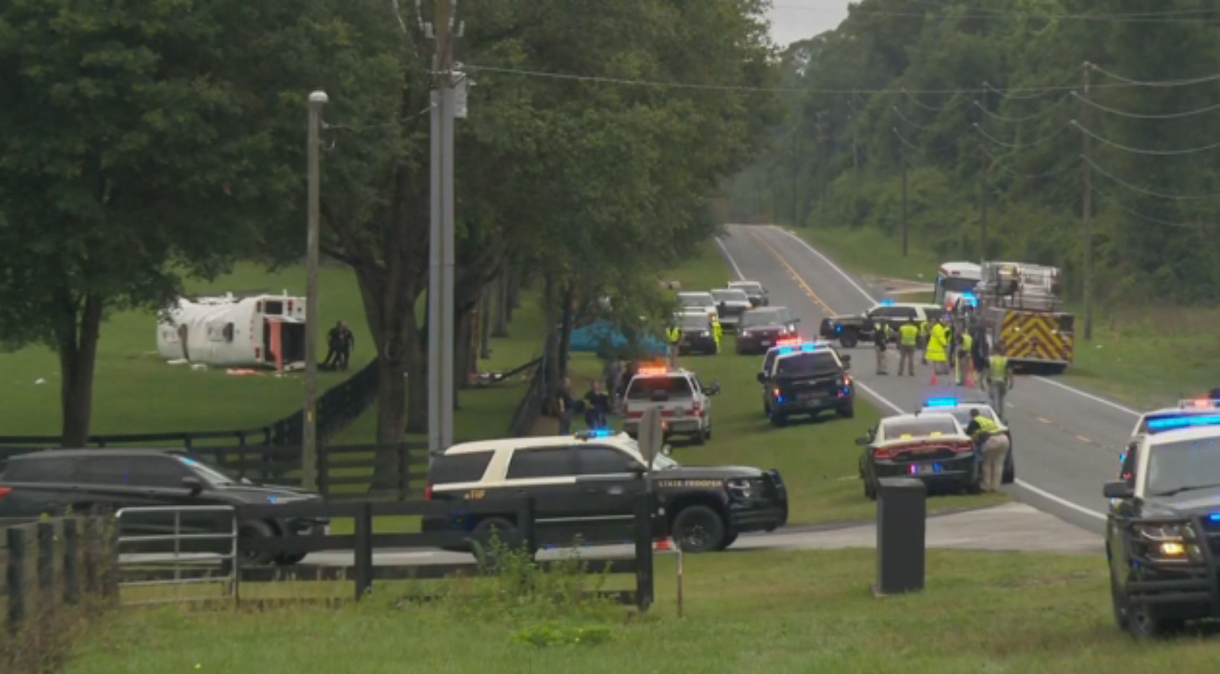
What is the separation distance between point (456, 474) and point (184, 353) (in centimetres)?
4673

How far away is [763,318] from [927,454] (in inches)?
1581

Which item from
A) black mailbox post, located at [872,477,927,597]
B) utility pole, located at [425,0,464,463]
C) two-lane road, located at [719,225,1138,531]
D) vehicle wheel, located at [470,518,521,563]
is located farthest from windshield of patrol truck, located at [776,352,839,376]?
vehicle wheel, located at [470,518,521,563]

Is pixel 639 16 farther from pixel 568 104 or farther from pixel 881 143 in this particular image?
pixel 881 143

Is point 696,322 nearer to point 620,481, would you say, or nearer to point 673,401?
point 673,401

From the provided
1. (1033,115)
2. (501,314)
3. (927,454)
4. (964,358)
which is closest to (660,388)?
(964,358)

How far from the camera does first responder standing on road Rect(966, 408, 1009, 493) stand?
3294 centimetres

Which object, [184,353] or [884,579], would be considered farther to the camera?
[184,353]

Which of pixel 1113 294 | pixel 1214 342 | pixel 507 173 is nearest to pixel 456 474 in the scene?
pixel 507 173

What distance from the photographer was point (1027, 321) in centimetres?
5728

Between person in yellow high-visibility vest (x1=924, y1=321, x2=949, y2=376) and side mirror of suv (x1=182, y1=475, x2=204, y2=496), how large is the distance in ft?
112

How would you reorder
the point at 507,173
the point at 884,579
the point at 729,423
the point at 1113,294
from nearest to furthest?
1. the point at 884,579
2. the point at 507,173
3. the point at 729,423
4. the point at 1113,294

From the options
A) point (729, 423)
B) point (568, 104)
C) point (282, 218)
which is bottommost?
point (729, 423)

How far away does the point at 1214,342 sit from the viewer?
7256 centimetres

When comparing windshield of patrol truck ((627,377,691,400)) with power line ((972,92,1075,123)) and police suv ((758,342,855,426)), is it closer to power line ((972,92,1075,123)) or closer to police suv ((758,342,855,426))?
police suv ((758,342,855,426))
